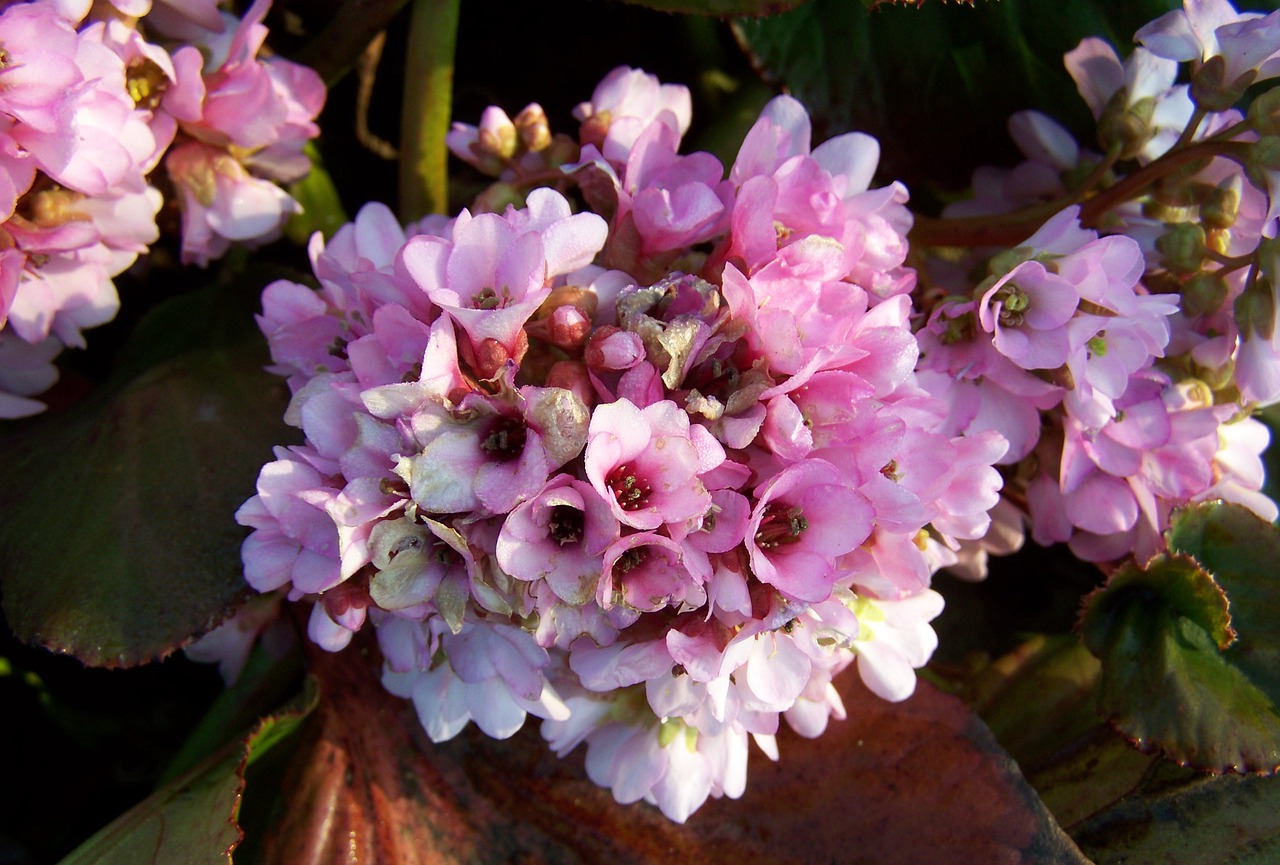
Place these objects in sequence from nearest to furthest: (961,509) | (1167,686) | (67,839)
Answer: (961,509) < (1167,686) < (67,839)

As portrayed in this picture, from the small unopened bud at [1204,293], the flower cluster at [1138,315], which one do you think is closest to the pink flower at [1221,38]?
the flower cluster at [1138,315]

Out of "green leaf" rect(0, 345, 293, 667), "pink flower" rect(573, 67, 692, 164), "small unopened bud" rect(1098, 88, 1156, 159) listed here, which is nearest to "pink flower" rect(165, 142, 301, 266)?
"green leaf" rect(0, 345, 293, 667)

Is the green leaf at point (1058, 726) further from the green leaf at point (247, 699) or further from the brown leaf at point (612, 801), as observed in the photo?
the green leaf at point (247, 699)

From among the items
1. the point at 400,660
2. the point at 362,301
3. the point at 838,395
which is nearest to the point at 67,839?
the point at 400,660

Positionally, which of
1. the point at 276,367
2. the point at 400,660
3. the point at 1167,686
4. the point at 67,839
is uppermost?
the point at 276,367

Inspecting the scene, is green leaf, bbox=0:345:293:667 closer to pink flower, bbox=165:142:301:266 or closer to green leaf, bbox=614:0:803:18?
pink flower, bbox=165:142:301:266

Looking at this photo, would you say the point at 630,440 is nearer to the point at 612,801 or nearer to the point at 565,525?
the point at 565,525

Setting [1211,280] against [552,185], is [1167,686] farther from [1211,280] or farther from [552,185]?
[552,185]
